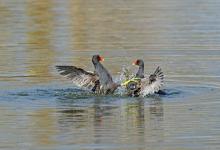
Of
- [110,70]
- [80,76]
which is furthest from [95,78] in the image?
[110,70]

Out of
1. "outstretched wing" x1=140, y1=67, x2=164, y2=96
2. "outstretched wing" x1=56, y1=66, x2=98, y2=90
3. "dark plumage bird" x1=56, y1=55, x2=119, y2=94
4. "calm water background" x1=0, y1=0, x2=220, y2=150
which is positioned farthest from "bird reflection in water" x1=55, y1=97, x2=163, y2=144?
"outstretched wing" x1=56, y1=66, x2=98, y2=90

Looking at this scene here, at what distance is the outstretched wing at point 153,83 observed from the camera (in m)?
15.6

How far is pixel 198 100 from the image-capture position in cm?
1549

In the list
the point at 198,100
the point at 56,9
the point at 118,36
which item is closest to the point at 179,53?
the point at 118,36

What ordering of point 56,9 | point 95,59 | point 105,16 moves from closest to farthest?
point 95,59, point 105,16, point 56,9

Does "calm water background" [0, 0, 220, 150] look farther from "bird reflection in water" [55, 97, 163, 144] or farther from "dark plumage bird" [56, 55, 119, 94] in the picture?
"dark plumage bird" [56, 55, 119, 94]

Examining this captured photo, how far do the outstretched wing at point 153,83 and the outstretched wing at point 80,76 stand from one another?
3.12 feet

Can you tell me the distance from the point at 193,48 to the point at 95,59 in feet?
17.9

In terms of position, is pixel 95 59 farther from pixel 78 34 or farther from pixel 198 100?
pixel 78 34

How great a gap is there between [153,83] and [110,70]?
121 inches

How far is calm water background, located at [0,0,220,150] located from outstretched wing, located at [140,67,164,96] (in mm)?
151

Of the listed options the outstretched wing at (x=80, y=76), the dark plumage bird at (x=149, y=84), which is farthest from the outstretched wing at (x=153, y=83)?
the outstretched wing at (x=80, y=76)

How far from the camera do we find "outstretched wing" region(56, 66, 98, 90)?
54.2ft

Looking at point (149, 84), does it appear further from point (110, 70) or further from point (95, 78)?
point (110, 70)
